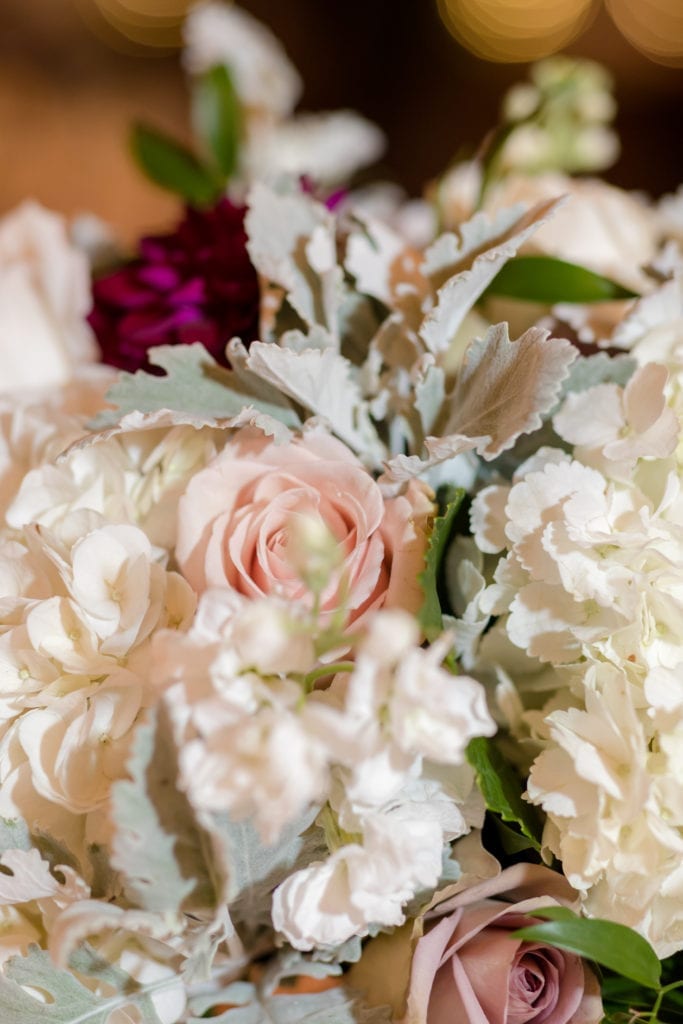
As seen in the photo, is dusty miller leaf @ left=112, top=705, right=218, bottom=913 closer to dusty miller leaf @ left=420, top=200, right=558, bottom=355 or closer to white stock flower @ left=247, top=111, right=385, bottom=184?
dusty miller leaf @ left=420, top=200, right=558, bottom=355

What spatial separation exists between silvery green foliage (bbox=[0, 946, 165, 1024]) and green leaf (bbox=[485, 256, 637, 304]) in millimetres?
471

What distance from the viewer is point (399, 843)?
1.15 ft

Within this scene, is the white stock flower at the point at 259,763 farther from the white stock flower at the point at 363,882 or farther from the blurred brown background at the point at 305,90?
the blurred brown background at the point at 305,90

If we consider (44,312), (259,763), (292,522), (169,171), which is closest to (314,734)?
(259,763)

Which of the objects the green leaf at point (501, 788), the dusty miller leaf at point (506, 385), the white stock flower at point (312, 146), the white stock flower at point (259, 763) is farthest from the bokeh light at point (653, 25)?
the white stock flower at point (259, 763)

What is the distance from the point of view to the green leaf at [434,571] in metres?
0.40

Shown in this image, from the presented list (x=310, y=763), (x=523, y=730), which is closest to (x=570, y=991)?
(x=523, y=730)

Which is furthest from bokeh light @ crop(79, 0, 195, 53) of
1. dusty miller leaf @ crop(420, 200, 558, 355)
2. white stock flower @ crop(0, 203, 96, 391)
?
dusty miller leaf @ crop(420, 200, 558, 355)

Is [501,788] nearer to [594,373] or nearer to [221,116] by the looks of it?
[594,373]

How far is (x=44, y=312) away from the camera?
0.70m

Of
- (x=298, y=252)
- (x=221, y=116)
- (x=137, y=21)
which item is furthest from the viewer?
(x=137, y=21)

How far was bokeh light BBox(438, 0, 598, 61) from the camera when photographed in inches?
57.1

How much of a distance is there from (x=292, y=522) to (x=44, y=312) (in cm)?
40

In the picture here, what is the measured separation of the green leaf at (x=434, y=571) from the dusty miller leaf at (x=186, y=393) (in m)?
0.11
